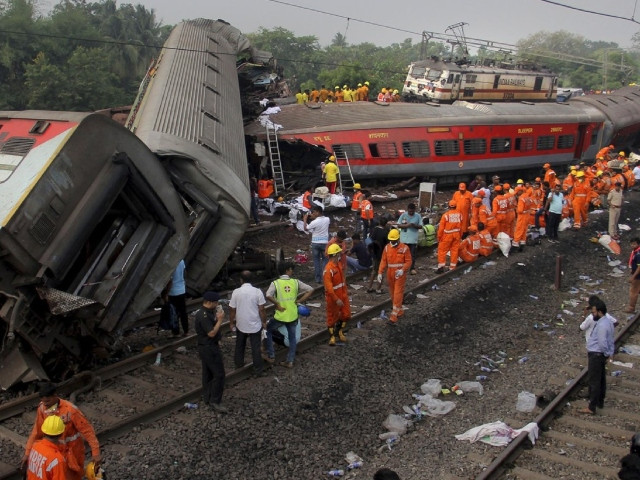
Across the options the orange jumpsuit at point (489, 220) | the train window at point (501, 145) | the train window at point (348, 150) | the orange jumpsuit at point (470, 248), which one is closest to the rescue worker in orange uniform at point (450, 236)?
the orange jumpsuit at point (470, 248)

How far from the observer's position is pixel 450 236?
12852mm

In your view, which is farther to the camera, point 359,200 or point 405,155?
point 405,155

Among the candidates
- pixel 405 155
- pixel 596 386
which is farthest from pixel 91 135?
pixel 405 155

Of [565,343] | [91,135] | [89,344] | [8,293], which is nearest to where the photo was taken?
[8,293]

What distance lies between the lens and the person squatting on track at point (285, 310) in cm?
827

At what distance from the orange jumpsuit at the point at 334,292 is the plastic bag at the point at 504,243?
6094 millimetres

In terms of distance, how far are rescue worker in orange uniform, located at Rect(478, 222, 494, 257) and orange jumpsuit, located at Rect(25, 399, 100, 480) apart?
10.2 metres

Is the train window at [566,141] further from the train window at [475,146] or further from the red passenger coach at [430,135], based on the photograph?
the train window at [475,146]

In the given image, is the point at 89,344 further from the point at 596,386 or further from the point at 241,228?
the point at 596,386

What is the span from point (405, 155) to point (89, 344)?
46.4 feet

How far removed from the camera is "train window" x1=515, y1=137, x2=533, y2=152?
75.0 feet

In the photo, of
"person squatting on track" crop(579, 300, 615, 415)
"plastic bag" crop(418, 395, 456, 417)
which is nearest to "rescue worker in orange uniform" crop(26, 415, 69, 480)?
"plastic bag" crop(418, 395, 456, 417)

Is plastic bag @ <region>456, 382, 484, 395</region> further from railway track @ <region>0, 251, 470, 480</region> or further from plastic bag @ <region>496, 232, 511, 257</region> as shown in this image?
plastic bag @ <region>496, 232, 511, 257</region>

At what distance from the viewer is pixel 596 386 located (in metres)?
7.64
